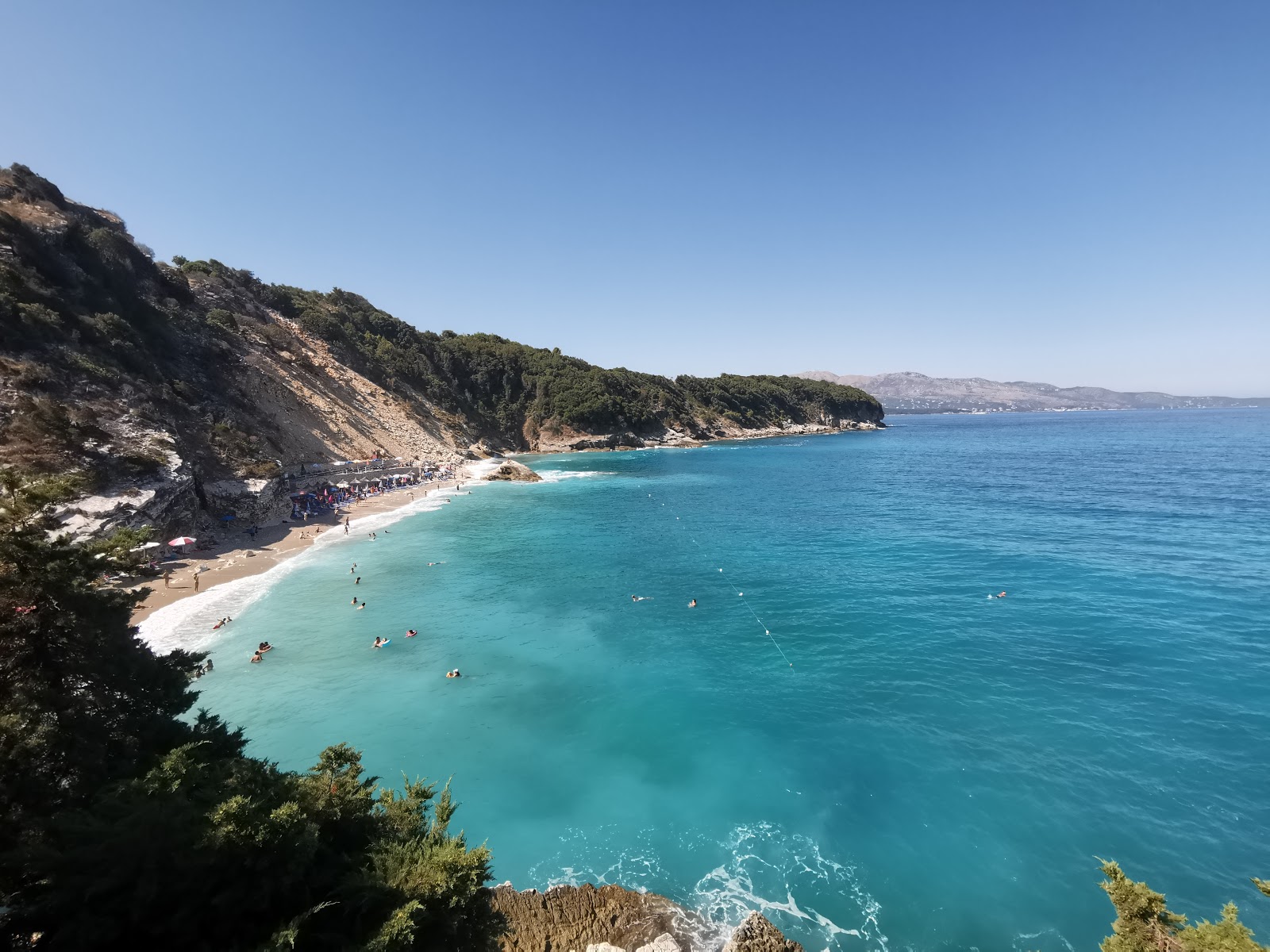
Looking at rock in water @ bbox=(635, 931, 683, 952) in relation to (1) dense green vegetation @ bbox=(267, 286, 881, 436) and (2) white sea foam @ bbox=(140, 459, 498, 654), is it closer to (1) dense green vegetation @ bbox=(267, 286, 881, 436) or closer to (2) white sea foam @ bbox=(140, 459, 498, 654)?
(2) white sea foam @ bbox=(140, 459, 498, 654)

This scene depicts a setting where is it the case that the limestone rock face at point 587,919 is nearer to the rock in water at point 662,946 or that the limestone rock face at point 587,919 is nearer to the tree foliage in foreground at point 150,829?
the rock in water at point 662,946

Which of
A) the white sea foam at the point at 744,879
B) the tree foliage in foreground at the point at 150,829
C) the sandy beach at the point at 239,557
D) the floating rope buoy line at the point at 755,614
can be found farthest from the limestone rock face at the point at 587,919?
the sandy beach at the point at 239,557

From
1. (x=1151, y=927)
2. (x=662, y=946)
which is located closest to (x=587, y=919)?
(x=662, y=946)

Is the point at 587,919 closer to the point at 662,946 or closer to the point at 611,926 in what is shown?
the point at 611,926

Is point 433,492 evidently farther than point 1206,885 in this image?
Yes

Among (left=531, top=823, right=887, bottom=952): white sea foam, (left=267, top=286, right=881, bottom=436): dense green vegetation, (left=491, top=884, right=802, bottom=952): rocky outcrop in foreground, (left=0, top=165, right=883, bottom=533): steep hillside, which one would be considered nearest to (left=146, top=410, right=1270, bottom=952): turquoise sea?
(left=531, top=823, right=887, bottom=952): white sea foam

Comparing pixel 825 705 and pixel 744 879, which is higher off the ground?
pixel 825 705

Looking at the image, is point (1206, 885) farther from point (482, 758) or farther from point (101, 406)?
point (101, 406)

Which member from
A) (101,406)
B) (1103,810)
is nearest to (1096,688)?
(1103,810)
